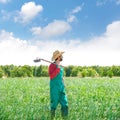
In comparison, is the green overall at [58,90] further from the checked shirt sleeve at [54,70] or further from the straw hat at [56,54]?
the straw hat at [56,54]

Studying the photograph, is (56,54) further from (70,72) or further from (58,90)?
(70,72)

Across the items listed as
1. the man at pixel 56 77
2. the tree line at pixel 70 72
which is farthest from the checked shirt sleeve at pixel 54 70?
the tree line at pixel 70 72

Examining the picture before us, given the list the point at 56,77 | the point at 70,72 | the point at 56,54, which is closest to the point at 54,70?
the point at 56,77

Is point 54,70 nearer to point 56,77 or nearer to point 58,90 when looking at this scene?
point 56,77

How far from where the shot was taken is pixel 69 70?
69.6 m

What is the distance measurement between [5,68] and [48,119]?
70693 mm

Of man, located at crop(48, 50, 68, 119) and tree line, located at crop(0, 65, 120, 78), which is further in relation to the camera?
tree line, located at crop(0, 65, 120, 78)

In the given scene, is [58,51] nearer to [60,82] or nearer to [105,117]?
[60,82]

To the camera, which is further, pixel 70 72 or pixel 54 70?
pixel 70 72

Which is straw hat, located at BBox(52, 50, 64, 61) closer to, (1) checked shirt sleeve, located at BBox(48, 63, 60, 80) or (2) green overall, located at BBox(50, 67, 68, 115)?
(1) checked shirt sleeve, located at BBox(48, 63, 60, 80)

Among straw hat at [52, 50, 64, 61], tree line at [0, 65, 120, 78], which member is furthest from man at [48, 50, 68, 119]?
tree line at [0, 65, 120, 78]

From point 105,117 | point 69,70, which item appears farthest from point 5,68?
point 105,117

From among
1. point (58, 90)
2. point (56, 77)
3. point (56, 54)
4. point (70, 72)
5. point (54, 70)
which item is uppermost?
point (70, 72)

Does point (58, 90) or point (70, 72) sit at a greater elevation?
point (70, 72)
